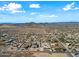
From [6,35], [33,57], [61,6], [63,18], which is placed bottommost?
[33,57]

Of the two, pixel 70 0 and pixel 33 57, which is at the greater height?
pixel 70 0

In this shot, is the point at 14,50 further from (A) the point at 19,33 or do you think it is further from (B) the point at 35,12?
(B) the point at 35,12

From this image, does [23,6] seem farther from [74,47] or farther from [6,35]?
[74,47]

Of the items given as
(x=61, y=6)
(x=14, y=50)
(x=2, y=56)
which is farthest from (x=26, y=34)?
(x=61, y=6)

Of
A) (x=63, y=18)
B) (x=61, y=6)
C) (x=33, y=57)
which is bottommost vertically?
(x=33, y=57)

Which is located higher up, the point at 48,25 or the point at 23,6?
the point at 23,6

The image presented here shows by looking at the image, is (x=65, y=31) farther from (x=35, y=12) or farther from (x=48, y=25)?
(x=35, y=12)

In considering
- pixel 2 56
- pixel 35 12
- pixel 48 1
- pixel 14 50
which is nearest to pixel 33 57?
pixel 14 50
